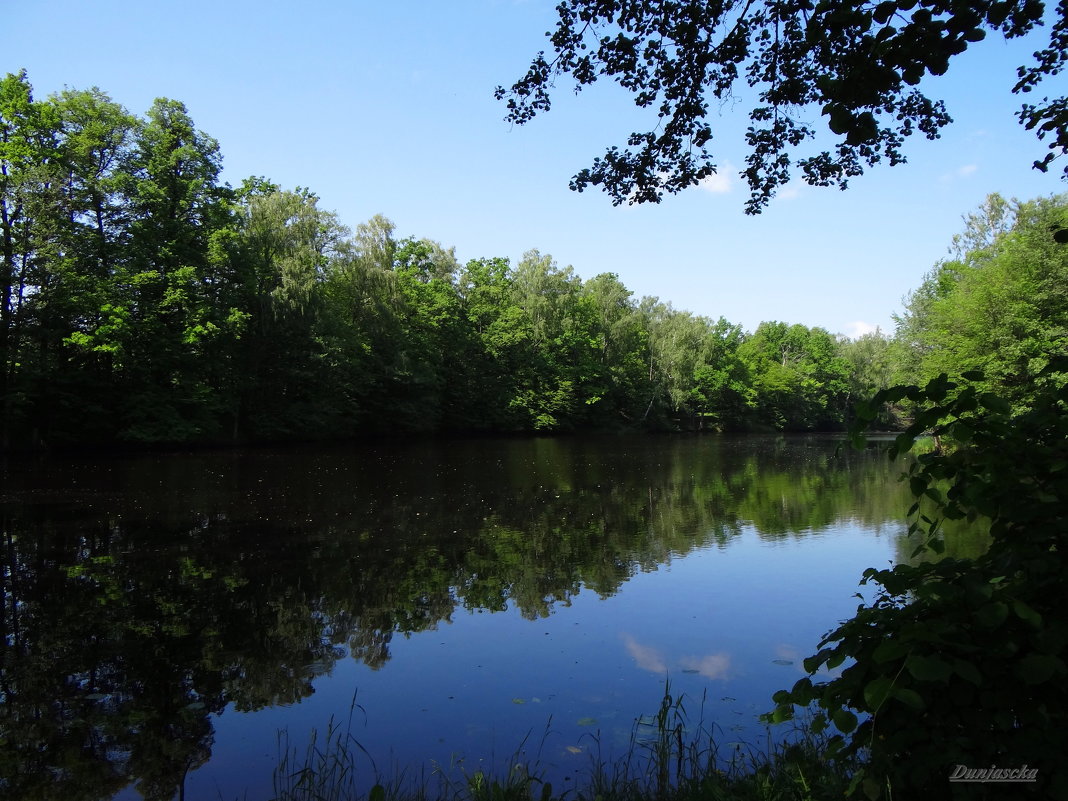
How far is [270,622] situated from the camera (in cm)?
833

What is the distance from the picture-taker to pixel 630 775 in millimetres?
4887

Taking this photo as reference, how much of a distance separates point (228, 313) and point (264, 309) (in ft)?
8.34

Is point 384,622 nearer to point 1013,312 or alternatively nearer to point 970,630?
point 970,630

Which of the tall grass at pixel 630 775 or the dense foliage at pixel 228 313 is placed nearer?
the tall grass at pixel 630 775

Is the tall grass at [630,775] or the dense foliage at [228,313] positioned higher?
the dense foliage at [228,313]

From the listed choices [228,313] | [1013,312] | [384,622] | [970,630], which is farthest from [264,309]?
[970,630]

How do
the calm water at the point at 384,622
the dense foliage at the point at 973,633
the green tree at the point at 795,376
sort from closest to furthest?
1. the dense foliage at the point at 973,633
2. the calm water at the point at 384,622
3. the green tree at the point at 795,376

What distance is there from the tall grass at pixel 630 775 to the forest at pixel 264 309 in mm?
15967

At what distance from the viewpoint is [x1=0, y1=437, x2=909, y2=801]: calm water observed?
18.1ft

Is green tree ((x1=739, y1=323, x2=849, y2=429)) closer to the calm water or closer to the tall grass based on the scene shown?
the calm water

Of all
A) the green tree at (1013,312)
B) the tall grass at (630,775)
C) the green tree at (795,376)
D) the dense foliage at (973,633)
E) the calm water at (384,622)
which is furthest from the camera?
the green tree at (795,376)

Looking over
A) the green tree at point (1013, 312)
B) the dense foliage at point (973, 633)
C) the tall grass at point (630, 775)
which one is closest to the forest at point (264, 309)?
the green tree at point (1013, 312)

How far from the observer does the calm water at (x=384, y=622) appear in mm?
5512

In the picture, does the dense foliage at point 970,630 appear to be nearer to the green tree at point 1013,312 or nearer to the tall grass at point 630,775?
the tall grass at point 630,775
